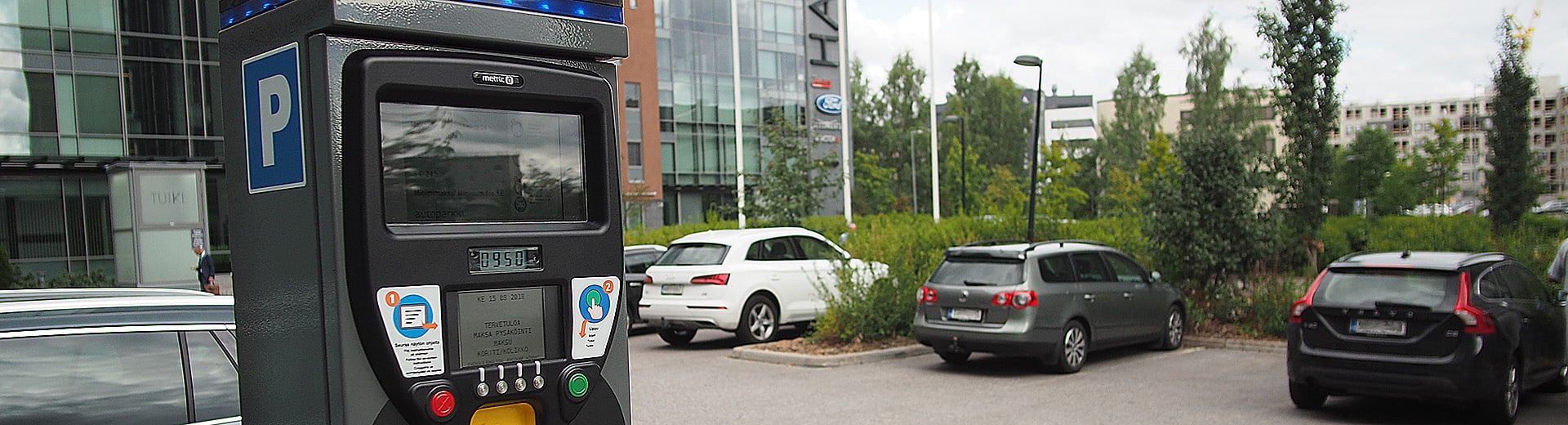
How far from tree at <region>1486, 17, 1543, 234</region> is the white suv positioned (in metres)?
12.9

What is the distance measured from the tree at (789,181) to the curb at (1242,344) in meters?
16.3

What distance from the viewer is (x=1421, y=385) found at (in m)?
8.56

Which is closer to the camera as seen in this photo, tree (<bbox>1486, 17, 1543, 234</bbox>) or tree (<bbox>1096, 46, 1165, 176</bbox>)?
tree (<bbox>1486, 17, 1543, 234</bbox>)

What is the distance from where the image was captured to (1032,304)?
11.9 metres

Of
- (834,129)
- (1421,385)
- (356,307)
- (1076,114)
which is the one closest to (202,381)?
(356,307)

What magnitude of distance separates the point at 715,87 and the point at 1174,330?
119 feet

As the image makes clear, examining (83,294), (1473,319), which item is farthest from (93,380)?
(1473,319)

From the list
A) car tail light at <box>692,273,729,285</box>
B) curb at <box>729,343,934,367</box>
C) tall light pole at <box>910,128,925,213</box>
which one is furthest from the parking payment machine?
tall light pole at <box>910,128,925,213</box>

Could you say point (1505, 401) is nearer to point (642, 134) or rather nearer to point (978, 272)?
point (978, 272)

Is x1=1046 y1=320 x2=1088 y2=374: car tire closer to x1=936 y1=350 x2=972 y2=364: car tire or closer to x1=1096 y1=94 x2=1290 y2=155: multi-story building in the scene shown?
x1=936 y1=350 x2=972 y2=364: car tire

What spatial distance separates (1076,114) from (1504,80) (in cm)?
10576

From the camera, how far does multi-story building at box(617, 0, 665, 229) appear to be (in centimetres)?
4081

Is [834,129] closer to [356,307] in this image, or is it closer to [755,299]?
[755,299]

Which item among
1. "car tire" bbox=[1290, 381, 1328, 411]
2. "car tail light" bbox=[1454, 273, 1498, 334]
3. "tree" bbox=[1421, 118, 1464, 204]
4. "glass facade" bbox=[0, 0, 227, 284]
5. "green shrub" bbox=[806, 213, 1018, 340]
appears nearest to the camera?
"car tail light" bbox=[1454, 273, 1498, 334]
